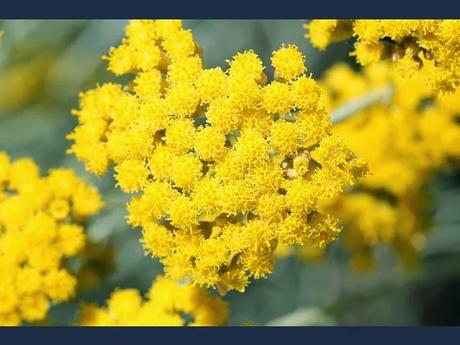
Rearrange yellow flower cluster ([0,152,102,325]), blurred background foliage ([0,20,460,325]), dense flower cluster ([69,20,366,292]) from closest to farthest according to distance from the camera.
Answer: dense flower cluster ([69,20,366,292])
yellow flower cluster ([0,152,102,325])
blurred background foliage ([0,20,460,325])

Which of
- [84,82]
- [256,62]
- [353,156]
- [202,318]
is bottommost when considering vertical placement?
[202,318]

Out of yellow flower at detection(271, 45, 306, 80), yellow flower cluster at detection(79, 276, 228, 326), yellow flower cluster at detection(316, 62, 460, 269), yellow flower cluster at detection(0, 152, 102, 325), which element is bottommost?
yellow flower cluster at detection(79, 276, 228, 326)

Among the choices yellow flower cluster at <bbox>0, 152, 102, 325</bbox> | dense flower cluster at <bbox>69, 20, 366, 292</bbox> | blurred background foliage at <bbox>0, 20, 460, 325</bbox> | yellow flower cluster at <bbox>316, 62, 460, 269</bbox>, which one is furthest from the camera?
yellow flower cluster at <bbox>316, 62, 460, 269</bbox>

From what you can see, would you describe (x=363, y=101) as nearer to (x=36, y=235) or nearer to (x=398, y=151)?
(x=398, y=151)

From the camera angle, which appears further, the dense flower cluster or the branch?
the branch

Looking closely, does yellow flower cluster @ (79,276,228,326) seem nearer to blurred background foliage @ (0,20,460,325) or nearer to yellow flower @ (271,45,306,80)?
blurred background foliage @ (0,20,460,325)

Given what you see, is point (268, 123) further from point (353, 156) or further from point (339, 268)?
point (339, 268)

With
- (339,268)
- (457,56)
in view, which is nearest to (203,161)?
(457,56)

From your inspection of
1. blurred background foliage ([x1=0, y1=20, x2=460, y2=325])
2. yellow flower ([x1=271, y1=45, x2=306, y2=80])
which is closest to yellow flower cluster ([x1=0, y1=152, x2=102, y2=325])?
blurred background foliage ([x1=0, y1=20, x2=460, y2=325])
